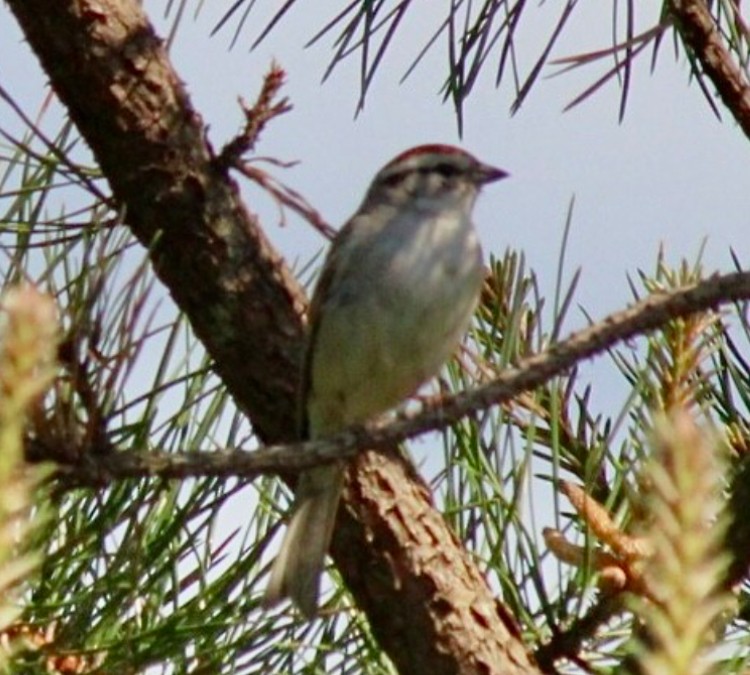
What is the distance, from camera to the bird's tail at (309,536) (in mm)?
1849

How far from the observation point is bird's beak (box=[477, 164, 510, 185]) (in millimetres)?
3205

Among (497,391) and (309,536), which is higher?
(309,536)

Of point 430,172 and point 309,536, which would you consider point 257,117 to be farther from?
point 430,172

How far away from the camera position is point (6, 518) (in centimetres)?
29

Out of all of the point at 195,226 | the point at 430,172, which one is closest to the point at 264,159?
the point at 195,226

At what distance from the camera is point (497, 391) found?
4.37 feet

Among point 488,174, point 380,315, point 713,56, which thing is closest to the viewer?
point 713,56

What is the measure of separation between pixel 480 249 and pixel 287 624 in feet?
3.54

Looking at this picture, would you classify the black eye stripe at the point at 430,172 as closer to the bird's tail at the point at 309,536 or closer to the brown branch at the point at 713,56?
the bird's tail at the point at 309,536

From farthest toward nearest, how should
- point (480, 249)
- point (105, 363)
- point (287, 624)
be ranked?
point (480, 249), point (287, 624), point (105, 363)

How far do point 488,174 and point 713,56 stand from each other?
143 centimetres

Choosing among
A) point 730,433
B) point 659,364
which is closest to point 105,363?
point 659,364

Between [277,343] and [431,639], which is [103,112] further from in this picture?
[431,639]

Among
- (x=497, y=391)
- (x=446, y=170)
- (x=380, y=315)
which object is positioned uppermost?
(x=446, y=170)
